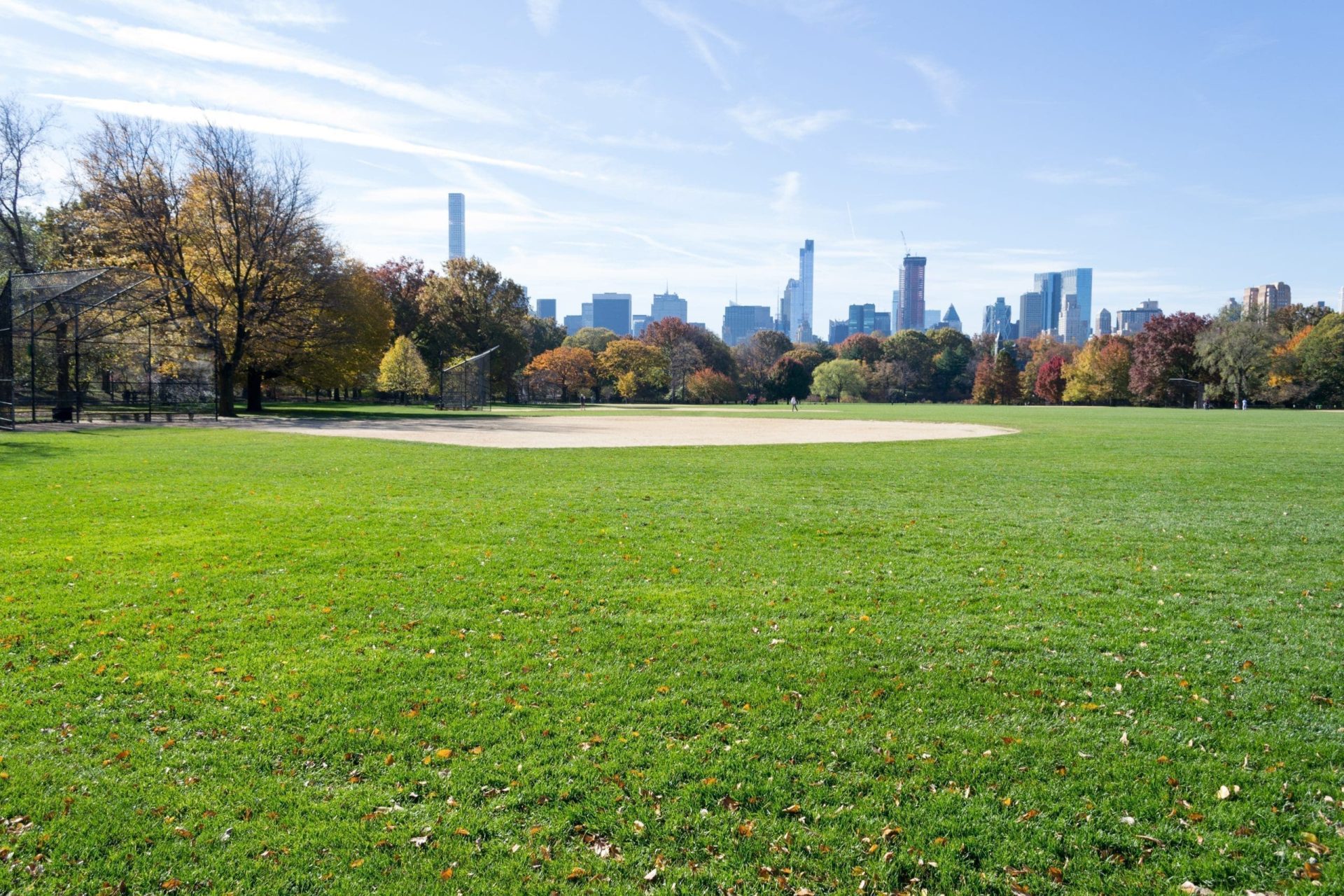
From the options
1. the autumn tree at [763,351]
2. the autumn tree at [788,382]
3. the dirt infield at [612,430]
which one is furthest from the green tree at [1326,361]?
the autumn tree at [763,351]

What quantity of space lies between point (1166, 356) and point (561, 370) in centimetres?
6774

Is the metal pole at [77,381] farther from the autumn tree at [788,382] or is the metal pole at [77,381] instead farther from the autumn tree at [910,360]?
the autumn tree at [910,360]

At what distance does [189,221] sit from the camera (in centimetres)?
4109

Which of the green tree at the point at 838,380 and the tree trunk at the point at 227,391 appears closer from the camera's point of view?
the tree trunk at the point at 227,391

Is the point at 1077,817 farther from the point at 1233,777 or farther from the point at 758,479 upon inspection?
the point at 758,479

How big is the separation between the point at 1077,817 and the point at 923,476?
1382cm

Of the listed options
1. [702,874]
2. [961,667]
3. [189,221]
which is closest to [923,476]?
[961,667]

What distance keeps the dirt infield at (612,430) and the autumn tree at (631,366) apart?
49228mm

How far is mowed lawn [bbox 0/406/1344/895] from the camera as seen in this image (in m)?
3.87

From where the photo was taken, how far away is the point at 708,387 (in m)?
104

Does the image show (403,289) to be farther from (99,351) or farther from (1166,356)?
(1166,356)

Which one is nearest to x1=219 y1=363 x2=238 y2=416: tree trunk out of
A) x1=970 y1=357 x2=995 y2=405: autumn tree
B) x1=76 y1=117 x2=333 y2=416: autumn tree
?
x1=76 y1=117 x2=333 y2=416: autumn tree

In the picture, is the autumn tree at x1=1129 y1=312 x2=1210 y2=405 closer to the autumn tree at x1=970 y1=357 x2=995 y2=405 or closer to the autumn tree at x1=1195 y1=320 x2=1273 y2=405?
the autumn tree at x1=1195 y1=320 x2=1273 y2=405

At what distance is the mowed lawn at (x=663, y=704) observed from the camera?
3.87 m
